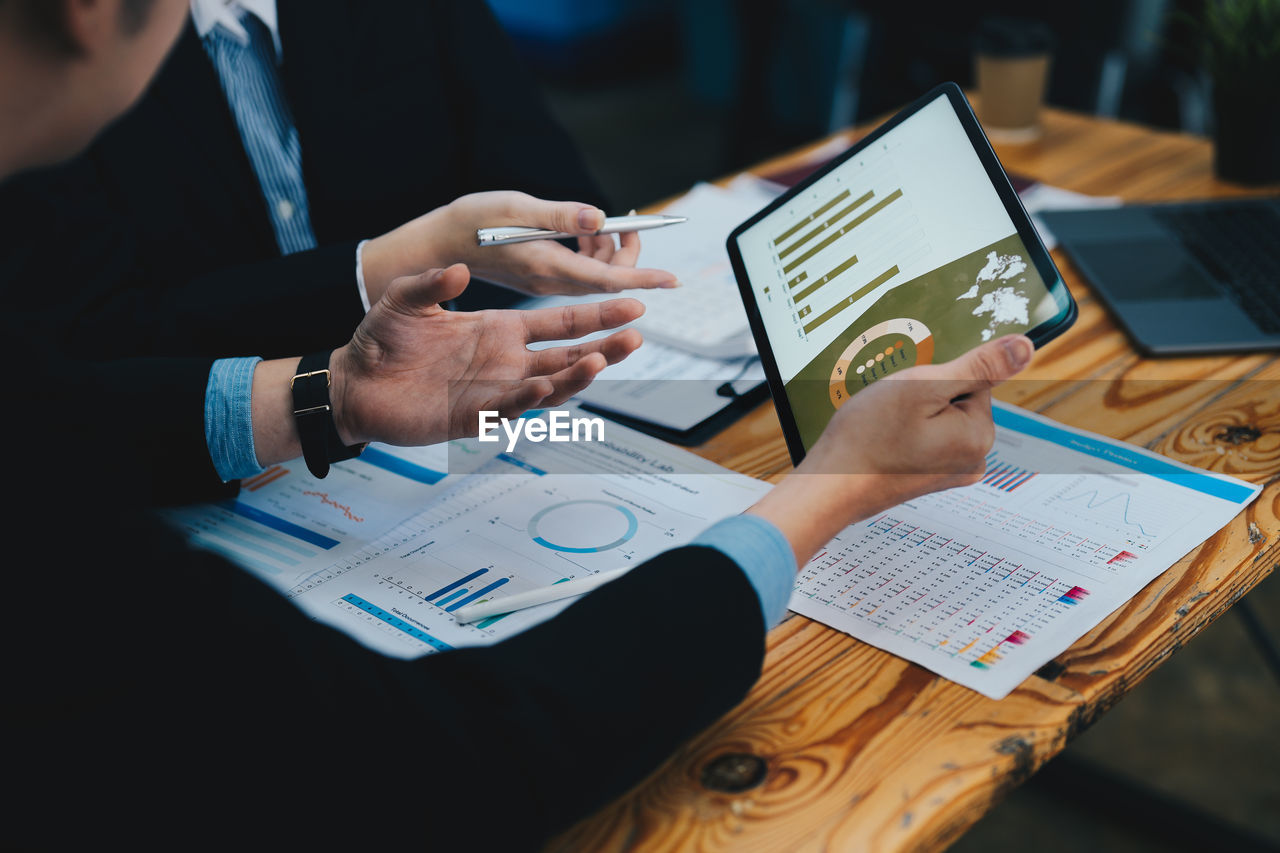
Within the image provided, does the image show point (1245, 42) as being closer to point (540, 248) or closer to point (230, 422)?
point (540, 248)

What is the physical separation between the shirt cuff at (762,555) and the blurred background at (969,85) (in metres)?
1.03

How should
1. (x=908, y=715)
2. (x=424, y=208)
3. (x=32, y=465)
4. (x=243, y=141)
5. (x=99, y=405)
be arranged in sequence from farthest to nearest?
(x=424, y=208)
(x=243, y=141)
(x=99, y=405)
(x=908, y=715)
(x=32, y=465)

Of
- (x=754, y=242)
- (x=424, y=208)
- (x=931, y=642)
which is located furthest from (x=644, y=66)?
(x=931, y=642)

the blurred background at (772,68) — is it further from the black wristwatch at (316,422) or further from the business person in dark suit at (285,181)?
the black wristwatch at (316,422)

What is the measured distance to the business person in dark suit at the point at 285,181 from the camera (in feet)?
3.32

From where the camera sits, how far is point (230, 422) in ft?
2.82

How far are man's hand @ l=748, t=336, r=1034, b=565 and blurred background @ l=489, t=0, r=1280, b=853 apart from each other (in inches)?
38.3

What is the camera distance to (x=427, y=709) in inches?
21.0

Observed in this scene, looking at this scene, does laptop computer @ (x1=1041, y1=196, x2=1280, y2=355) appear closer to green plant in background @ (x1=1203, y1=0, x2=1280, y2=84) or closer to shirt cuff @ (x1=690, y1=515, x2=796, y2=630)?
green plant in background @ (x1=1203, y1=0, x2=1280, y2=84)

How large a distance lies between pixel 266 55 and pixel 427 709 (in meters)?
0.93

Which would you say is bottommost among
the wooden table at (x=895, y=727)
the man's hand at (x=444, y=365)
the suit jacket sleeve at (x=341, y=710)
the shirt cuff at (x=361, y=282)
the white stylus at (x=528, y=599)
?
the wooden table at (x=895, y=727)

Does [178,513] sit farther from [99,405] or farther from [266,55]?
[266,55]

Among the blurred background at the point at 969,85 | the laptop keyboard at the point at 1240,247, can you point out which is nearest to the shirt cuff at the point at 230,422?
the laptop keyboard at the point at 1240,247

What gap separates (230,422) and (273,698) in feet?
1.40
